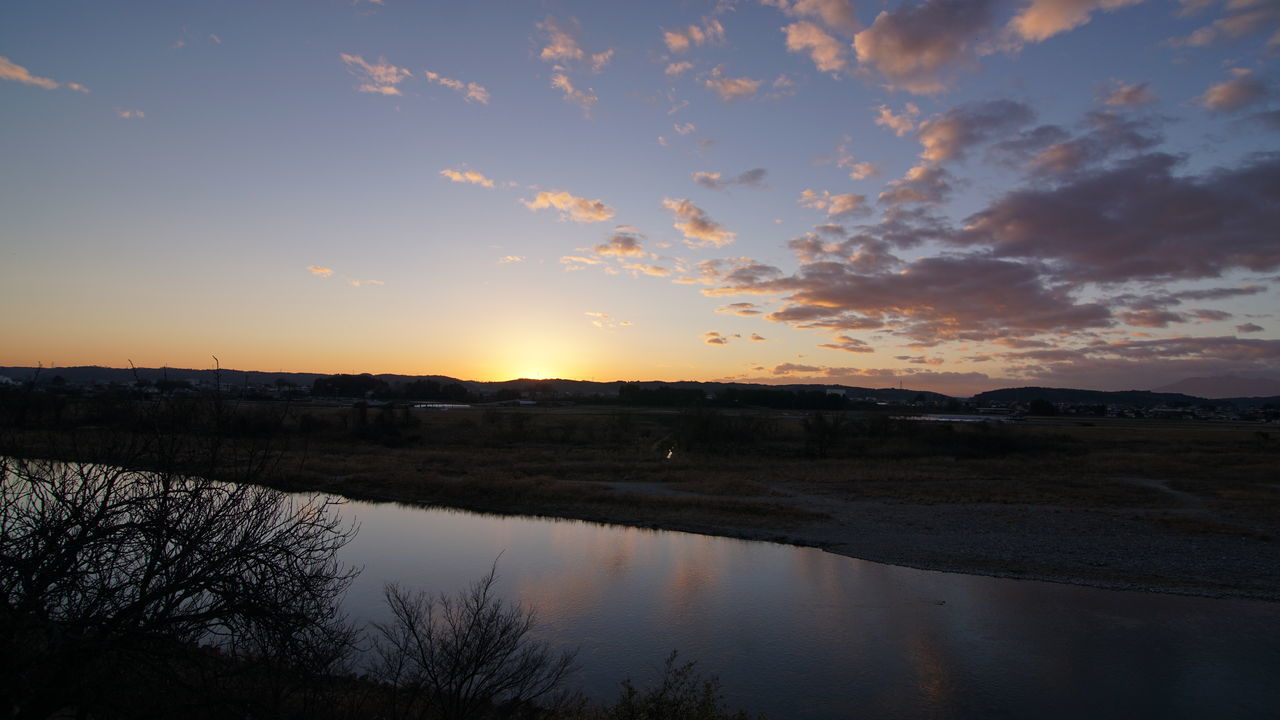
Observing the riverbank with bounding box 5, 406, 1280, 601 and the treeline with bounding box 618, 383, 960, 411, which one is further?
the treeline with bounding box 618, 383, 960, 411

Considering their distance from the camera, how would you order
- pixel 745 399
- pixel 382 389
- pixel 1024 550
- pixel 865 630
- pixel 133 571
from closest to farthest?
pixel 133 571 < pixel 865 630 < pixel 1024 550 < pixel 382 389 < pixel 745 399

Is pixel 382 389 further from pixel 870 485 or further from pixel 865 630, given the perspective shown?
pixel 865 630

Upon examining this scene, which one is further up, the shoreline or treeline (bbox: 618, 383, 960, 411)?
treeline (bbox: 618, 383, 960, 411)

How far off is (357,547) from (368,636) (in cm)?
1023

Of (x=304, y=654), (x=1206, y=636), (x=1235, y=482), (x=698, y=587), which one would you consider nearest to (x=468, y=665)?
(x=304, y=654)

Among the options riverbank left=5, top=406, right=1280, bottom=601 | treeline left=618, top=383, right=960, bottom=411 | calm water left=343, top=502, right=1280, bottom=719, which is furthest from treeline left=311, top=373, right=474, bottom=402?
calm water left=343, top=502, right=1280, bottom=719

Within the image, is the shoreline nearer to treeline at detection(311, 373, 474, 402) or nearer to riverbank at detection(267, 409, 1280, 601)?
riverbank at detection(267, 409, 1280, 601)

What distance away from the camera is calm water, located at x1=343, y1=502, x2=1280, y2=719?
1272cm

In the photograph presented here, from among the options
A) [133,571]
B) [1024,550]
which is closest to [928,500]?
[1024,550]

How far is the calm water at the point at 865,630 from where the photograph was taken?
1272 centimetres

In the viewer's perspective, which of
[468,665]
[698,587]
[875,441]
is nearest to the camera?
[468,665]

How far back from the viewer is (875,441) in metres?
→ 62.5

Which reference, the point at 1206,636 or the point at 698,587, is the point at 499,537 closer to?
the point at 698,587

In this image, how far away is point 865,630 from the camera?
635 inches
